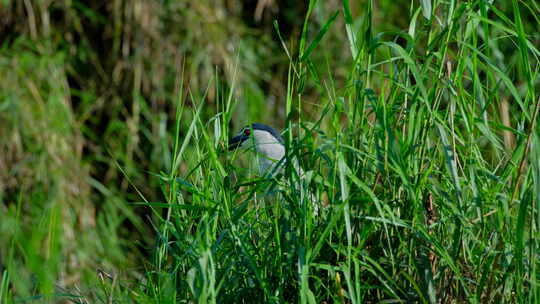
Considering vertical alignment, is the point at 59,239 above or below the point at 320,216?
below

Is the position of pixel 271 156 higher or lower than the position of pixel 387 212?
lower

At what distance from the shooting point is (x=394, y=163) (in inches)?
72.2

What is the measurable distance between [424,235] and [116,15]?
3550mm

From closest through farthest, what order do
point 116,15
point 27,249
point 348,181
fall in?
point 348,181, point 27,249, point 116,15

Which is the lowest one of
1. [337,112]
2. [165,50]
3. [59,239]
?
[59,239]

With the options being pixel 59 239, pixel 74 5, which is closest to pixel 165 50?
pixel 74 5

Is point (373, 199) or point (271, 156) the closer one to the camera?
point (373, 199)

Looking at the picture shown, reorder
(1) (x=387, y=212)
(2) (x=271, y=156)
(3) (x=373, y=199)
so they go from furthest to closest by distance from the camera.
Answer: (2) (x=271, y=156) → (1) (x=387, y=212) → (3) (x=373, y=199)

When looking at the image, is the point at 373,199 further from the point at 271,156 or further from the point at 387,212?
the point at 271,156

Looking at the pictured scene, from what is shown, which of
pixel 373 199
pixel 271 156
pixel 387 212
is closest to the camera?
pixel 373 199

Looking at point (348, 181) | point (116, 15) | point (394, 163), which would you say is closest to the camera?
point (394, 163)

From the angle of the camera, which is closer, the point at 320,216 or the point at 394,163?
the point at 394,163

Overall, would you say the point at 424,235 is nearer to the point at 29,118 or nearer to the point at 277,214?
the point at 277,214

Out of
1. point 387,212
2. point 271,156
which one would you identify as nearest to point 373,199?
point 387,212
